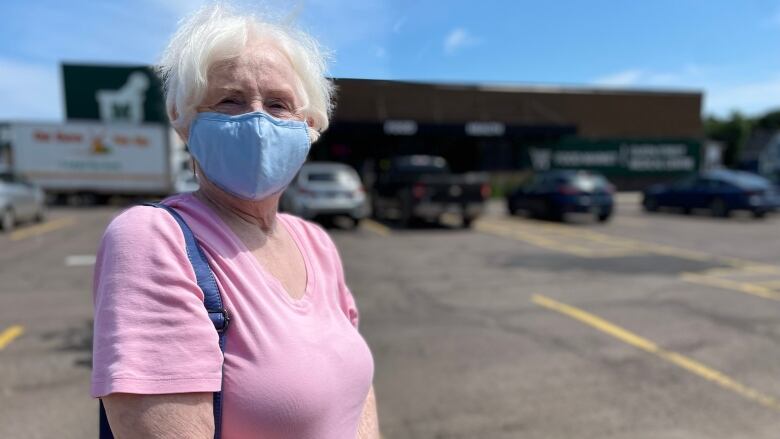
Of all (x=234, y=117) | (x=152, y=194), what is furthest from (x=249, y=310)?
(x=152, y=194)

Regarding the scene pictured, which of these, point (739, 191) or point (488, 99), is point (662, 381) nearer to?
point (739, 191)

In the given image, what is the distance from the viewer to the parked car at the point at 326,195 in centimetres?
1409

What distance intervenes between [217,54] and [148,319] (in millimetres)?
653

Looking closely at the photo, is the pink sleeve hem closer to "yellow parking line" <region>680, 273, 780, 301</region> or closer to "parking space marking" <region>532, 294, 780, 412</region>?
"parking space marking" <region>532, 294, 780, 412</region>

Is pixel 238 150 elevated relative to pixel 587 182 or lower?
elevated

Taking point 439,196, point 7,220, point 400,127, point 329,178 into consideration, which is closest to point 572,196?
point 439,196

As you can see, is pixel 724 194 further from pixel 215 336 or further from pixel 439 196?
pixel 215 336

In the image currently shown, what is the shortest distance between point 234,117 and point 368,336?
4114mm

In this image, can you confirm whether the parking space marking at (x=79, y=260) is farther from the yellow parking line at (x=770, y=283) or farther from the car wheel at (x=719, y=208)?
the car wheel at (x=719, y=208)

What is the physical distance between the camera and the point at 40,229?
14.4 m

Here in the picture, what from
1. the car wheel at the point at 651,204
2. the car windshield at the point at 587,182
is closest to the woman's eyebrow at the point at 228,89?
the car windshield at the point at 587,182

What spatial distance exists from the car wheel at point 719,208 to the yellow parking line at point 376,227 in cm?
1118

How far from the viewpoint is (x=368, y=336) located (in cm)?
519

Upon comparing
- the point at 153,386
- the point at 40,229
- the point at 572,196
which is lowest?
the point at 40,229
